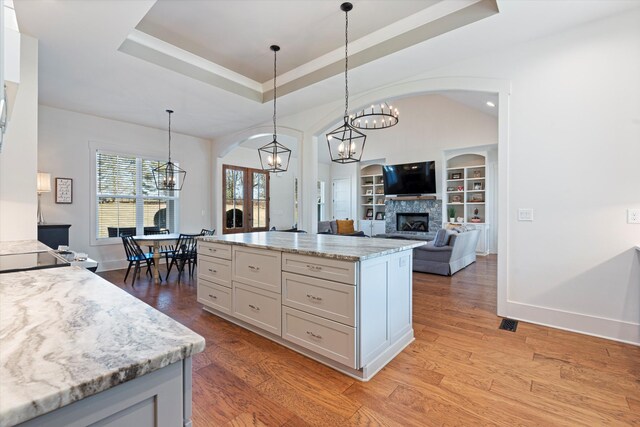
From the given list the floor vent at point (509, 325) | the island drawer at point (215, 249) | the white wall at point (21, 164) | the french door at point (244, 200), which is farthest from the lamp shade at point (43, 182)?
the floor vent at point (509, 325)

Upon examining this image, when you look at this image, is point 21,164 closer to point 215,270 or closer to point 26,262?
point 26,262

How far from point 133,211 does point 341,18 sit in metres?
5.32

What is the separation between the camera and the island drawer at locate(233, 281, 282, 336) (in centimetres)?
258

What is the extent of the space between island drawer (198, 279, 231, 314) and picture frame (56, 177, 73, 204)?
3.50m

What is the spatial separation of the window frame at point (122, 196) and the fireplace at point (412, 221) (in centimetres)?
602

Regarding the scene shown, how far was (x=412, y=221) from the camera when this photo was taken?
345 inches

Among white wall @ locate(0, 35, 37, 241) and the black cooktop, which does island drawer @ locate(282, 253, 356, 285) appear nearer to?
the black cooktop

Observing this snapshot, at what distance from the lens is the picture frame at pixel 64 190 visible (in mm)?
5023

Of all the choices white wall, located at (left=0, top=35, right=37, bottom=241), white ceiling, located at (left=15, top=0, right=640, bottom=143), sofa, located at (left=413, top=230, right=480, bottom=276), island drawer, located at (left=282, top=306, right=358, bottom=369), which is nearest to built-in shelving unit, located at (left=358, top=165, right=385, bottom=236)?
sofa, located at (left=413, top=230, right=480, bottom=276)

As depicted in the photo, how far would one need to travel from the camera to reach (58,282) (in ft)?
3.90

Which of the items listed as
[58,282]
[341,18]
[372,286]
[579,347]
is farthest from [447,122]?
[58,282]

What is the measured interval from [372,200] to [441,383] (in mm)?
8621

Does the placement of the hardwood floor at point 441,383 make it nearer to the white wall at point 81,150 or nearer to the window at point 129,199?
the white wall at point 81,150

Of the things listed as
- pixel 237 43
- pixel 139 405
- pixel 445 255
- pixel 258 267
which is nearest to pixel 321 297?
pixel 258 267
